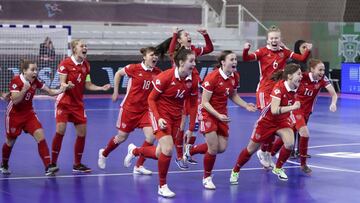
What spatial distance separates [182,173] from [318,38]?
795 inches

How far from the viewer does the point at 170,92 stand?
9.44 metres

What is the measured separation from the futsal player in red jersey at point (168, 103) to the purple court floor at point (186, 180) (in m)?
→ 0.46

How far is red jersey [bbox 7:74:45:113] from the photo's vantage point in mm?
10320

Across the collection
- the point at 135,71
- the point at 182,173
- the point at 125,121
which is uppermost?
the point at 135,71

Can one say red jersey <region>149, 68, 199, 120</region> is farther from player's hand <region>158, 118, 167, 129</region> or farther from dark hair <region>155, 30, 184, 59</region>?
dark hair <region>155, 30, 184, 59</region>

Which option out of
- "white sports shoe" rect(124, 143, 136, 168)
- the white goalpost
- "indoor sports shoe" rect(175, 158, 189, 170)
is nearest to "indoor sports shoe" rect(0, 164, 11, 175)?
"white sports shoe" rect(124, 143, 136, 168)

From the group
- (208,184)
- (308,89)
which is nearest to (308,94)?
(308,89)

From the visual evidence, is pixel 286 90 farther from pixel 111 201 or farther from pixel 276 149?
pixel 111 201

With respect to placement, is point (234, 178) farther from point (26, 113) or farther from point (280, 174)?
point (26, 113)

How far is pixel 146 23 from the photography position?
31.2m

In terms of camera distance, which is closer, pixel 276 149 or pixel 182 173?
pixel 182 173

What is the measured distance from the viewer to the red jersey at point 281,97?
10.1 metres

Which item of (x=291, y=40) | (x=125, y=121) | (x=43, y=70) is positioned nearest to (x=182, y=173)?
(x=125, y=121)

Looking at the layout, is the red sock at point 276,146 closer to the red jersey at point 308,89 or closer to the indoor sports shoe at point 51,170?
the red jersey at point 308,89
